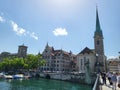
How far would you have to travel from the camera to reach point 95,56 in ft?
243

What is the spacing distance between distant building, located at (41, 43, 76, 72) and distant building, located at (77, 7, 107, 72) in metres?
17.9

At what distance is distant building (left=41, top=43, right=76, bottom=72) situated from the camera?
300 feet

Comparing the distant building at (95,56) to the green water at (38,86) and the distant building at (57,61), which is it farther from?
the green water at (38,86)

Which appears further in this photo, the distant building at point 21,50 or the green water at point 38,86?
the distant building at point 21,50

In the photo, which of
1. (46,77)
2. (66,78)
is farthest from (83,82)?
(46,77)

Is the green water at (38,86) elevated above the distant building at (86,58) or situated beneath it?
situated beneath

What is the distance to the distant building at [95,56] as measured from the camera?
233ft

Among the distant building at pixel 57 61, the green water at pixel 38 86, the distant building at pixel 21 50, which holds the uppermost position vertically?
the distant building at pixel 21 50

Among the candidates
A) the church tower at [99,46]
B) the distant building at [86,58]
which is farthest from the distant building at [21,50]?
the church tower at [99,46]

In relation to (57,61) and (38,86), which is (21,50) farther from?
(38,86)

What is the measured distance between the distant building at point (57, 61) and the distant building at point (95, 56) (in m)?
17.9

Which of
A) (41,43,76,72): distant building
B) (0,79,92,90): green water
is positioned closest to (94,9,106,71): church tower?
(41,43,76,72): distant building

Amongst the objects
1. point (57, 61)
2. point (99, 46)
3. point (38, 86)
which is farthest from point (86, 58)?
point (38, 86)

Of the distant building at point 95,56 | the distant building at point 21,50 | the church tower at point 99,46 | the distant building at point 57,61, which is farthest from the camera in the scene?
the distant building at point 21,50
